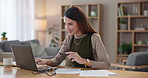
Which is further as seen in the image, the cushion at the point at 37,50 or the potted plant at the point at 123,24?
the potted plant at the point at 123,24

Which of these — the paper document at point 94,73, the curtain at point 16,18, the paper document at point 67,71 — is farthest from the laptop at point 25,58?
the curtain at point 16,18

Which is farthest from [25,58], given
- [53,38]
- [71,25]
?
[53,38]

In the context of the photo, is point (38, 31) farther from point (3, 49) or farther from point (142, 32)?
point (142, 32)

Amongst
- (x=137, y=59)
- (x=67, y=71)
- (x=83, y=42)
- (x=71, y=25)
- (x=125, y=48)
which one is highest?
(x=71, y=25)

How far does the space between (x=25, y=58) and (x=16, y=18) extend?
5.29 meters

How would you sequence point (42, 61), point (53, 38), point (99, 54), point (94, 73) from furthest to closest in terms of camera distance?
1. point (53, 38)
2. point (42, 61)
3. point (99, 54)
4. point (94, 73)

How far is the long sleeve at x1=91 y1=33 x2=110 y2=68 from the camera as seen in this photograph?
9.20ft

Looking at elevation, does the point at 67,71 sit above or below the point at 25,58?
below

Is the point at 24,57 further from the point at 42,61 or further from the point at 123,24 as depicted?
the point at 123,24

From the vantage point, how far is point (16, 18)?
787cm

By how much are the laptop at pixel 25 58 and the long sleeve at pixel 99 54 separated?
0.47 m

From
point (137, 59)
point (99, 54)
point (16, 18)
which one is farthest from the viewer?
point (16, 18)

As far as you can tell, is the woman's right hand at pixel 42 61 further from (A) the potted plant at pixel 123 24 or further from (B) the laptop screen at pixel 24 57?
(A) the potted plant at pixel 123 24

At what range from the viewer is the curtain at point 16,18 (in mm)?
7455
